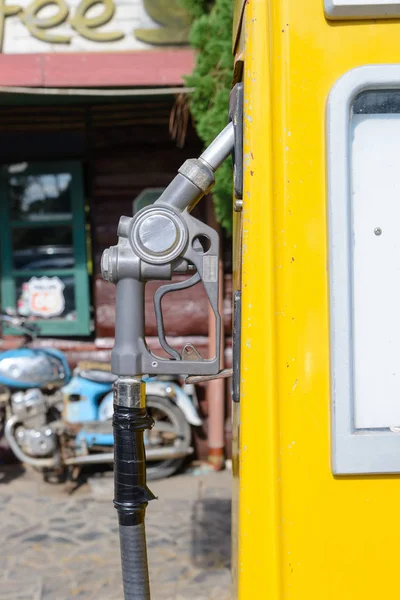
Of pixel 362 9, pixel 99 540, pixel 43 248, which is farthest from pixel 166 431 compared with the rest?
pixel 362 9

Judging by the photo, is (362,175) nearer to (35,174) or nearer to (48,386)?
(48,386)

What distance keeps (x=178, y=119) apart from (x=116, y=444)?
4.23 meters

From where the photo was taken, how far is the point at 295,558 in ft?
4.98

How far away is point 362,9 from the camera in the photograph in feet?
4.87

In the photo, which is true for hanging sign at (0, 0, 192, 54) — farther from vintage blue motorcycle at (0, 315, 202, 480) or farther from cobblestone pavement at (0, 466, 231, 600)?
cobblestone pavement at (0, 466, 231, 600)

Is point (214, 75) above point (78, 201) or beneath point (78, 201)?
above

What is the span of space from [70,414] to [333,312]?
452 cm

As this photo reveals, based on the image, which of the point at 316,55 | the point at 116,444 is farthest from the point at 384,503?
the point at 316,55

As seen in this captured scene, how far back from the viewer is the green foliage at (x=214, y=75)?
4.41 m

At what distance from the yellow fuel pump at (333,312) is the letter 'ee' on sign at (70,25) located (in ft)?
13.8

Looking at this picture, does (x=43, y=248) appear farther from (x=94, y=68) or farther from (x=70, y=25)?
(x=70, y=25)

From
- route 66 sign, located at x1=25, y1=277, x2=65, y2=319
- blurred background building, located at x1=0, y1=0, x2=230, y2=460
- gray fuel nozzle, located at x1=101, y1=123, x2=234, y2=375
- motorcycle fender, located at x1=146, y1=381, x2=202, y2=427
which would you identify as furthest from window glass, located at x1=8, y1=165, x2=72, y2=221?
gray fuel nozzle, located at x1=101, y1=123, x2=234, y2=375

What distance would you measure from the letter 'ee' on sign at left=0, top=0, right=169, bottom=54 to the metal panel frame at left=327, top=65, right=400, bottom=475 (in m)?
4.29

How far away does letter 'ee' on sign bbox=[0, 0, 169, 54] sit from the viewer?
538cm
